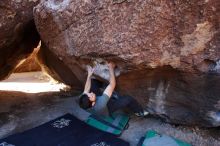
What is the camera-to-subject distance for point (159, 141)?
14.2ft

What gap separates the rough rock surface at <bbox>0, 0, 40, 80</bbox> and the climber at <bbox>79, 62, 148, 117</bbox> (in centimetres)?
139

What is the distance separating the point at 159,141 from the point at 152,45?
52.7 inches

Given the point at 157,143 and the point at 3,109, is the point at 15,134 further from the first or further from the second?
the point at 157,143

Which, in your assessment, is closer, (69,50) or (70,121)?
(69,50)

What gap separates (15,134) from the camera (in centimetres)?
456

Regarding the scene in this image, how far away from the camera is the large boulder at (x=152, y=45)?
12.1ft

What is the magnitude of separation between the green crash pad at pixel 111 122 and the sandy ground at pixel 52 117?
10 centimetres

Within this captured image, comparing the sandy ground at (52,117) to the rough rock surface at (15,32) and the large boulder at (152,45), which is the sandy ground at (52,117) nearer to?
the large boulder at (152,45)

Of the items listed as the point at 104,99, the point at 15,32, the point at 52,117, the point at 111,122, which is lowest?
the point at 52,117

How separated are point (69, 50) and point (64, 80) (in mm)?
2123

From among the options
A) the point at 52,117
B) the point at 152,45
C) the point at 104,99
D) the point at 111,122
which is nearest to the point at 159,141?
the point at 111,122

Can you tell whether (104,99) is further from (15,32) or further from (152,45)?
(15,32)

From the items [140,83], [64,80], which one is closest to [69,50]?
[140,83]

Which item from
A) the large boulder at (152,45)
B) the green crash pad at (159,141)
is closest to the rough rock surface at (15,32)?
the large boulder at (152,45)
